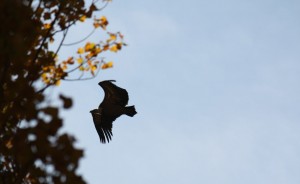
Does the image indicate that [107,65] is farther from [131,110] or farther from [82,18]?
[131,110]

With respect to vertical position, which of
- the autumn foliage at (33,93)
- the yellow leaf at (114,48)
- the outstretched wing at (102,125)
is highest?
the outstretched wing at (102,125)

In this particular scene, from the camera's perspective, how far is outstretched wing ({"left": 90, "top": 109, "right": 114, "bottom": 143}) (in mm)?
9859

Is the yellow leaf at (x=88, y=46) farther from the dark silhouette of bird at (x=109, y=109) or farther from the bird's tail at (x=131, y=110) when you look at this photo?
the bird's tail at (x=131, y=110)

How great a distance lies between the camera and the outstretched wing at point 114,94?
29.0 feet

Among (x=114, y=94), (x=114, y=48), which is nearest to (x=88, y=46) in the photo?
(x=114, y=48)

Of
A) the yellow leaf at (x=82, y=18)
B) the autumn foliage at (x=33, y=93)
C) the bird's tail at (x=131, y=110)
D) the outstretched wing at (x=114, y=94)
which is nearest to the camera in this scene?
the autumn foliage at (x=33, y=93)

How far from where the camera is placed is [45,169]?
3.20m

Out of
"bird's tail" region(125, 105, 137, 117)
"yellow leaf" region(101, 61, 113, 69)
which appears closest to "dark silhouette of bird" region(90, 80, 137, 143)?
"bird's tail" region(125, 105, 137, 117)

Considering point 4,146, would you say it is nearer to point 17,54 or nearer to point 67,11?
point 17,54

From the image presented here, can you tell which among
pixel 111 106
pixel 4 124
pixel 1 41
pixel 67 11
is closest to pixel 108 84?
pixel 111 106

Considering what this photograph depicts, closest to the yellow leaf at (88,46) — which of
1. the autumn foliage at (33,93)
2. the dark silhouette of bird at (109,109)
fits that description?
the autumn foliage at (33,93)

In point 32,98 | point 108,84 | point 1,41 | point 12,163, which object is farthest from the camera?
point 108,84

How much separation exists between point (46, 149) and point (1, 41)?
0.97m

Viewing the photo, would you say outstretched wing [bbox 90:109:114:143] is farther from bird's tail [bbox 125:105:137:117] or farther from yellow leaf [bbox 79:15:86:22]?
yellow leaf [bbox 79:15:86:22]
